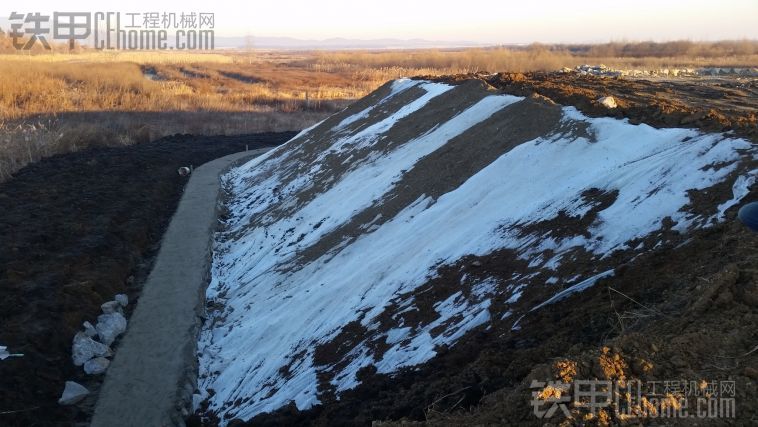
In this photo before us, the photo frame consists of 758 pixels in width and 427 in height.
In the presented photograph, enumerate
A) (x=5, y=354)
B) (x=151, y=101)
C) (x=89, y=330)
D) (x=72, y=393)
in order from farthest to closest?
(x=151, y=101) < (x=89, y=330) < (x=5, y=354) < (x=72, y=393)

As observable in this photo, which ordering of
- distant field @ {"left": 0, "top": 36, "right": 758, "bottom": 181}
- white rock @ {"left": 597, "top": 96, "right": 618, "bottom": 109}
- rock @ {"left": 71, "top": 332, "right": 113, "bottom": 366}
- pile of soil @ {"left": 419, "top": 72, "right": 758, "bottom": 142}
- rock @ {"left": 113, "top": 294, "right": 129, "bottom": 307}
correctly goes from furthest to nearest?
distant field @ {"left": 0, "top": 36, "right": 758, "bottom": 181} < rock @ {"left": 113, "top": 294, "right": 129, "bottom": 307} < white rock @ {"left": 597, "top": 96, "right": 618, "bottom": 109} < rock @ {"left": 71, "top": 332, "right": 113, "bottom": 366} < pile of soil @ {"left": 419, "top": 72, "right": 758, "bottom": 142}

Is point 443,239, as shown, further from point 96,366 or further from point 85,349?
point 85,349

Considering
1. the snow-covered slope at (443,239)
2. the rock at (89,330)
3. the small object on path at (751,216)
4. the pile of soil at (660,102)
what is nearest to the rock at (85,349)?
the rock at (89,330)

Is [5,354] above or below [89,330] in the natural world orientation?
above

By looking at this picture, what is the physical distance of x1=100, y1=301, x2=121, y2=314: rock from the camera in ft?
29.2

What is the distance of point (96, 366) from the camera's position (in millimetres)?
7461

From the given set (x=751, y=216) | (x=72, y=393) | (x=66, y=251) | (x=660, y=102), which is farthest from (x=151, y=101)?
(x=751, y=216)

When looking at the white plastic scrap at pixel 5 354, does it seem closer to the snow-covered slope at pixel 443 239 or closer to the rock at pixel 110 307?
the rock at pixel 110 307

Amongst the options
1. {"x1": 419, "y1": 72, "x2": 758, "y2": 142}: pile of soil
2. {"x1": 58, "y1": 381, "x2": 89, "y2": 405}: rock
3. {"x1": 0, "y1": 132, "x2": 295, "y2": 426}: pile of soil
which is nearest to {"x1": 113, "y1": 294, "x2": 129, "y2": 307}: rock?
{"x1": 0, "y1": 132, "x2": 295, "y2": 426}: pile of soil

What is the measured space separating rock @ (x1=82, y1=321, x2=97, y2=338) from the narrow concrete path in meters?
0.48

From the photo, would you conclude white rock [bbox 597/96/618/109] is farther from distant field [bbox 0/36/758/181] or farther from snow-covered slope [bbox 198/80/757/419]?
distant field [bbox 0/36/758/181]

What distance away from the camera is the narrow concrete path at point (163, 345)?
6535 millimetres

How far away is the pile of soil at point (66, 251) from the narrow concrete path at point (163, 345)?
1.12ft

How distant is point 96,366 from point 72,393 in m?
0.73
